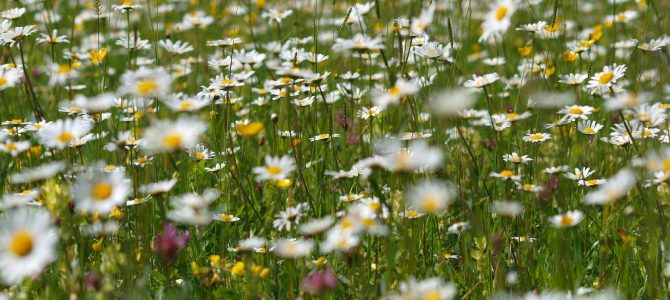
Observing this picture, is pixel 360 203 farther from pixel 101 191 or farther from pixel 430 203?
pixel 101 191

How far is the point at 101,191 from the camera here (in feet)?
4.44

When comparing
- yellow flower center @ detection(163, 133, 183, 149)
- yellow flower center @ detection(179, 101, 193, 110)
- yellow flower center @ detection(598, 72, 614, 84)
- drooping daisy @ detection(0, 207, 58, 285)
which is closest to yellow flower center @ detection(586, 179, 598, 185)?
yellow flower center @ detection(598, 72, 614, 84)

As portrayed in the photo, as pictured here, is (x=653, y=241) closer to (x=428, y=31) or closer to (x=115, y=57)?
(x=428, y=31)

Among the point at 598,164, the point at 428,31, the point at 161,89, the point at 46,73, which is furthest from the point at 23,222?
the point at 46,73

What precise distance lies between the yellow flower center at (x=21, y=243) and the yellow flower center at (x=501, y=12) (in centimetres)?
125

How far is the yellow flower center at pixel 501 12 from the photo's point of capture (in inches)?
77.2

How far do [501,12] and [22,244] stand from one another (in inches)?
51.2

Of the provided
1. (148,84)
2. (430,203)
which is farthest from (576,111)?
(148,84)

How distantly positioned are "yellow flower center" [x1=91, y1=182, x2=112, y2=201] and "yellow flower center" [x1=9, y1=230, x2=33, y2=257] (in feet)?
0.56

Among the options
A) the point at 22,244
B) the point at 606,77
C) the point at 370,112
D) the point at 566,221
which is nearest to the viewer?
the point at 22,244

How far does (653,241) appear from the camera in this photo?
1525 mm

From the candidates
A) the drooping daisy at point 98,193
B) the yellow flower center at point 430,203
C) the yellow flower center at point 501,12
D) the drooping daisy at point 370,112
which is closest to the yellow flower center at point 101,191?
the drooping daisy at point 98,193

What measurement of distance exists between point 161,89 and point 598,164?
140cm

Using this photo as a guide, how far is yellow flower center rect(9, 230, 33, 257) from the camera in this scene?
1.18m
